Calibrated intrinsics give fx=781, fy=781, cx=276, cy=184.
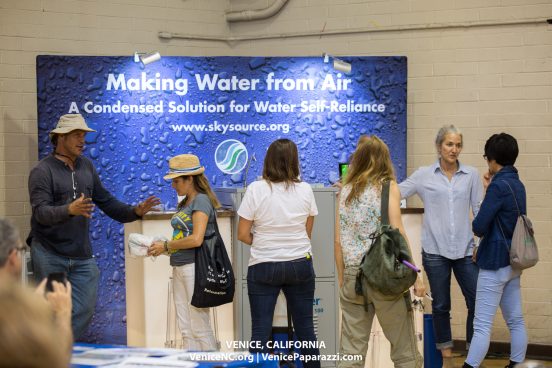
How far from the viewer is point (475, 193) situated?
5008 mm

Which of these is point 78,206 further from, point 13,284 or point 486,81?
point 486,81

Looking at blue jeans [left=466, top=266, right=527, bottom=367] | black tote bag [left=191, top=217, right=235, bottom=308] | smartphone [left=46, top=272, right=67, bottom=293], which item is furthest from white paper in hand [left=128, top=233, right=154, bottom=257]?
smartphone [left=46, top=272, right=67, bottom=293]

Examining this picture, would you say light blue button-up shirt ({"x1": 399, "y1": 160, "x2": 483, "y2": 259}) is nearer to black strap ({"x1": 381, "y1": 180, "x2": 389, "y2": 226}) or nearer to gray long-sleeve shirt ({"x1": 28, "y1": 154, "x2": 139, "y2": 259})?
black strap ({"x1": 381, "y1": 180, "x2": 389, "y2": 226})

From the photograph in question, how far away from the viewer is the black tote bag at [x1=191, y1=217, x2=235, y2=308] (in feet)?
14.1

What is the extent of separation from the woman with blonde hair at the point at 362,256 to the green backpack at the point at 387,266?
7 cm

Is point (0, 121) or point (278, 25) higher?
point (278, 25)

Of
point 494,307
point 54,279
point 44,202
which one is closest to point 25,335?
point 54,279

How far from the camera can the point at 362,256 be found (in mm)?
3850

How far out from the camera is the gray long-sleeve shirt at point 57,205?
14.1ft

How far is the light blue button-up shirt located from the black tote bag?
1366 millimetres

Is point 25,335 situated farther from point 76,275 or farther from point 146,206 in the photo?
point 146,206

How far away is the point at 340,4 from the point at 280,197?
124 inches

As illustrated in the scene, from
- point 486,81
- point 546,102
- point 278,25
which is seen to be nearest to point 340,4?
point 278,25

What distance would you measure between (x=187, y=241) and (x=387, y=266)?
1.20 meters
